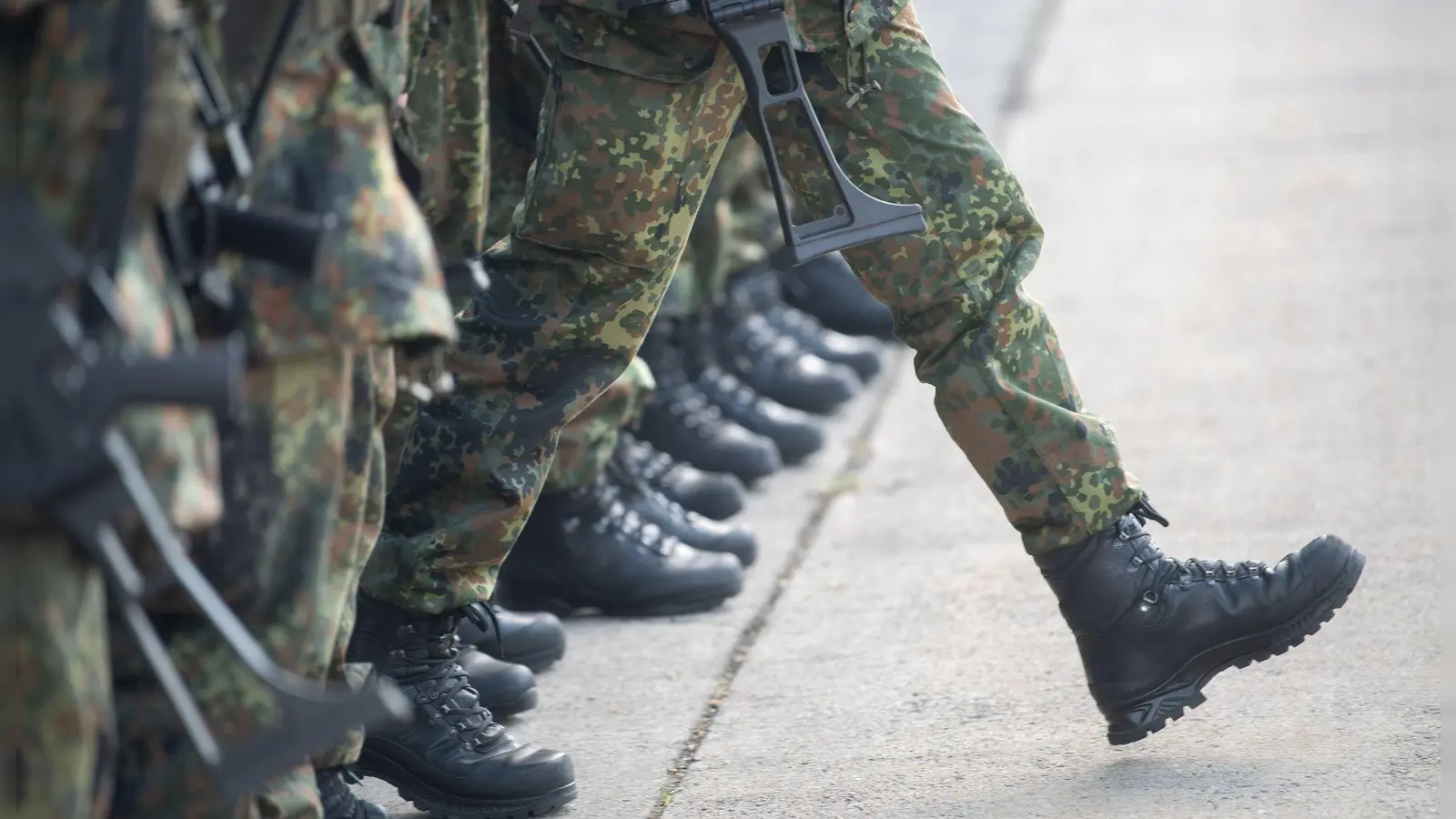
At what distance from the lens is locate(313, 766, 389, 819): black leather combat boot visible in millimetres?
2271

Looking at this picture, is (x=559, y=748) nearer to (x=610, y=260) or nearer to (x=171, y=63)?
(x=610, y=260)

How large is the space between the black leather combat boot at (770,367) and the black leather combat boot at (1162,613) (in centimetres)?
209

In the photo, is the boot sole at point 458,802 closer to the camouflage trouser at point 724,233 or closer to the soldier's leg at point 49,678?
the soldier's leg at point 49,678

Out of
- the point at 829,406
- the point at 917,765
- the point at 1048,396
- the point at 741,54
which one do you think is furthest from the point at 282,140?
the point at 829,406

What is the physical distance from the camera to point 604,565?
3510 mm

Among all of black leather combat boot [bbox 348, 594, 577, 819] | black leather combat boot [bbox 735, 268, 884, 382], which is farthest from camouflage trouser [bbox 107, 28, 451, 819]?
black leather combat boot [bbox 735, 268, 884, 382]

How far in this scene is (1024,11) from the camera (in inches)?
389

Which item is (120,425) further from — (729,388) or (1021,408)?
(729,388)

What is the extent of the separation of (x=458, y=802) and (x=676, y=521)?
114cm

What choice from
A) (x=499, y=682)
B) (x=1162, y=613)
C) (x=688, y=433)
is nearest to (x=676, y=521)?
(x=688, y=433)

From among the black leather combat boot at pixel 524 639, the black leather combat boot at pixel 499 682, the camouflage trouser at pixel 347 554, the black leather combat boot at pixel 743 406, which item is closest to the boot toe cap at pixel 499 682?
the black leather combat boot at pixel 499 682

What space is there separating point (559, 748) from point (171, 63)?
4.86 feet

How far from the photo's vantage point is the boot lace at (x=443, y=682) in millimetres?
2697

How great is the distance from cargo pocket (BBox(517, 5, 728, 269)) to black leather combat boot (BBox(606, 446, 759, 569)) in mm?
1047
